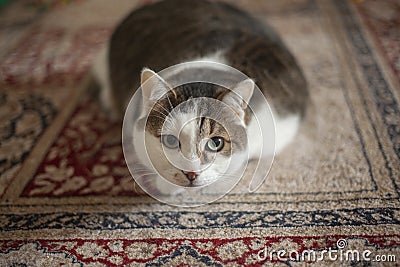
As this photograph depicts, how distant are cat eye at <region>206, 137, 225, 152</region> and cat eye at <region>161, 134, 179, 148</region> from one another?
8 centimetres

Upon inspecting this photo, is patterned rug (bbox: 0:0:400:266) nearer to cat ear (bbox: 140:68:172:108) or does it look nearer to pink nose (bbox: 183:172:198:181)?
pink nose (bbox: 183:172:198:181)

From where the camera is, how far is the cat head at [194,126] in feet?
3.10

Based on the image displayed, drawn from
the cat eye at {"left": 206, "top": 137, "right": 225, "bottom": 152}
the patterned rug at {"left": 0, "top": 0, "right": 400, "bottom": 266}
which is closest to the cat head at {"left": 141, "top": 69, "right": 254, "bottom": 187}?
the cat eye at {"left": 206, "top": 137, "right": 225, "bottom": 152}

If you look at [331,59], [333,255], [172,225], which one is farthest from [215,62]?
[331,59]

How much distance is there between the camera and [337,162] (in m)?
1.23

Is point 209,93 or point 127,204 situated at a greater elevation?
point 209,93

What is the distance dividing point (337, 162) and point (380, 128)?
0.77 ft

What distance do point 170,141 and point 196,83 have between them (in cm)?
17

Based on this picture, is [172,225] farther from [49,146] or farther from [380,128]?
[380,128]

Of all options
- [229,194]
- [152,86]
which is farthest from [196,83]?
[229,194]

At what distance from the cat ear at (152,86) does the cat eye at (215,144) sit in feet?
A: 0.54

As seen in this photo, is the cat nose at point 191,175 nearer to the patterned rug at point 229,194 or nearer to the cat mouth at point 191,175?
the cat mouth at point 191,175

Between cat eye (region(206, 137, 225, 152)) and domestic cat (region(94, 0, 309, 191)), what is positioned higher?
domestic cat (region(94, 0, 309, 191))

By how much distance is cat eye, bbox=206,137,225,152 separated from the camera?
97cm
